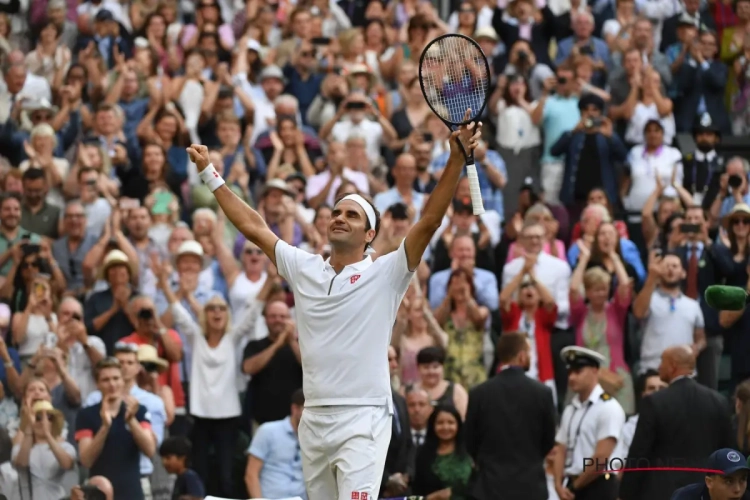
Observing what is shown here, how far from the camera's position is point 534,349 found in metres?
14.3

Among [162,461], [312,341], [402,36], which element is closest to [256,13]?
[402,36]

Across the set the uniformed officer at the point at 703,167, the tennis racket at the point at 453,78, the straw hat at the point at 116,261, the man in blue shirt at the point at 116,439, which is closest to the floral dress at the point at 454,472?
the man in blue shirt at the point at 116,439

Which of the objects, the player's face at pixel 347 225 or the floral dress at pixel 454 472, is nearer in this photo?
the player's face at pixel 347 225

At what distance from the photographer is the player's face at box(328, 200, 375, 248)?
814 centimetres

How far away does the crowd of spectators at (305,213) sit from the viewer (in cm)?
1307

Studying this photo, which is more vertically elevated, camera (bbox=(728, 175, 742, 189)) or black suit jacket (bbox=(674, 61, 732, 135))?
black suit jacket (bbox=(674, 61, 732, 135))

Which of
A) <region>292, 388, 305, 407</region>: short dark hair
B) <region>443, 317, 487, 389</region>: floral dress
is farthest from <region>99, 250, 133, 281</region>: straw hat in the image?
<region>443, 317, 487, 389</region>: floral dress

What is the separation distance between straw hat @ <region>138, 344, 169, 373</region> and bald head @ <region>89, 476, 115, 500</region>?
1517 millimetres

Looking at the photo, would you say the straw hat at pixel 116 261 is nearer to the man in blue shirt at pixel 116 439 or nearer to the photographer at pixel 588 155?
the man in blue shirt at pixel 116 439

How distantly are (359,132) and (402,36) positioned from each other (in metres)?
2.77

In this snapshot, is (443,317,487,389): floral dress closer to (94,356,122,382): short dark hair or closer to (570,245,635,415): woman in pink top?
(570,245,635,415): woman in pink top

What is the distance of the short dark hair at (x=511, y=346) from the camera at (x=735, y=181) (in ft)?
16.6

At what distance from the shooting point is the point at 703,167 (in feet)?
56.5

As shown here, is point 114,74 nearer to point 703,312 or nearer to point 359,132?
point 359,132
